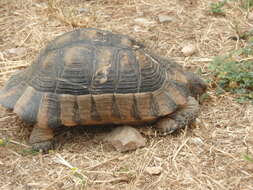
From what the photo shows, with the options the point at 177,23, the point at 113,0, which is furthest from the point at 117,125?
the point at 113,0

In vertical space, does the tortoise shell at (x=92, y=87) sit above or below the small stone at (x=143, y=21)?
below

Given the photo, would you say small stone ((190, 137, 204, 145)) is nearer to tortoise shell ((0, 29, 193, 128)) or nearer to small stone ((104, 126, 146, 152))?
tortoise shell ((0, 29, 193, 128))

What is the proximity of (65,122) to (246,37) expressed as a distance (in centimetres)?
322

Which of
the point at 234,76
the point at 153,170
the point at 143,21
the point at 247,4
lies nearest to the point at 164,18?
the point at 143,21

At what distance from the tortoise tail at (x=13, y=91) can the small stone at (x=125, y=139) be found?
0.99 m

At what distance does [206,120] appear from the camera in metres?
4.66

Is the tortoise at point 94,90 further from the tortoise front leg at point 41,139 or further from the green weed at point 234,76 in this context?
the green weed at point 234,76

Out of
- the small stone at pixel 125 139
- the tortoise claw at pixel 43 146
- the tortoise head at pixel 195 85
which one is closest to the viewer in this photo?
the small stone at pixel 125 139

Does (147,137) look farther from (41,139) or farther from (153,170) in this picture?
(41,139)

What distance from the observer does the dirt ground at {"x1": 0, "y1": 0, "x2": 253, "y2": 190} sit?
3.78m

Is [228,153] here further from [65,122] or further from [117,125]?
[65,122]

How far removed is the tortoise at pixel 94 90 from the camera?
165 inches

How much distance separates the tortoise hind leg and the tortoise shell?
4.2 inches

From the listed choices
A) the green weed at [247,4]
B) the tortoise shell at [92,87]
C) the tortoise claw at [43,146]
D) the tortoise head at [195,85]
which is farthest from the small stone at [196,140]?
the green weed at [247,4]
